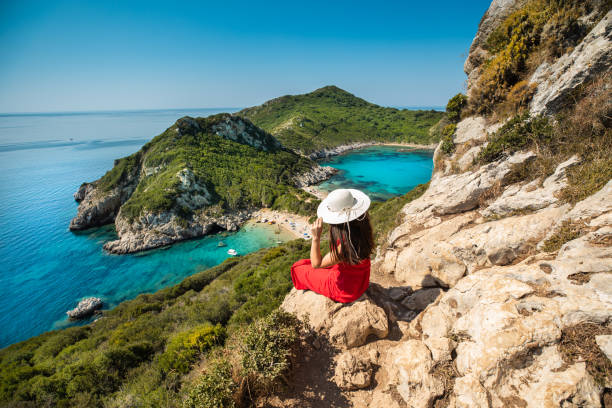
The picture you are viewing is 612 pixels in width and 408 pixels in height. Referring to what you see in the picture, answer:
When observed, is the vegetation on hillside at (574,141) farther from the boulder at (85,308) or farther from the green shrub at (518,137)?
the boulder at (85,308)

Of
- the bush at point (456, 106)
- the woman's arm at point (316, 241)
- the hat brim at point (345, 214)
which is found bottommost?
the woman's arm at point (316, 241)

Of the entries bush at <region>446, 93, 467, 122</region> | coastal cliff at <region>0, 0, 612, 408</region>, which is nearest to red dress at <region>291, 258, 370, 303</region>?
coastal cliff at <region>0, 0, 612, 408</region>

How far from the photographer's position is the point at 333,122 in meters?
138

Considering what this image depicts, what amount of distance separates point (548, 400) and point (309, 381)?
3.05 metres

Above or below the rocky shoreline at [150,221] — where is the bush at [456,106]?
above

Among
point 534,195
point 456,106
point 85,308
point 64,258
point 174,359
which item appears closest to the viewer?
point 534,195

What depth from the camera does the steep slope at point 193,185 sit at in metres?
40.4

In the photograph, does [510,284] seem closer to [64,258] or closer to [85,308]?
[85,308]

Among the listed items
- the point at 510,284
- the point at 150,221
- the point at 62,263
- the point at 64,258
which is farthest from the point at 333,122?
the point at 510,284

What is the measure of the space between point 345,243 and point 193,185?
48.7 m

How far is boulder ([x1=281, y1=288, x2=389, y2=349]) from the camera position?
4297 millimetres

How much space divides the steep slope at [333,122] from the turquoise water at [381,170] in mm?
12432

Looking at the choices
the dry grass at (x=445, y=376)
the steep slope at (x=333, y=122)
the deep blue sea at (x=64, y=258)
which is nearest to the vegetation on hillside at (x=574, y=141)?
the dry grass at (x=445, y=376)

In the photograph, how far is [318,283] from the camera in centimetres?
480
